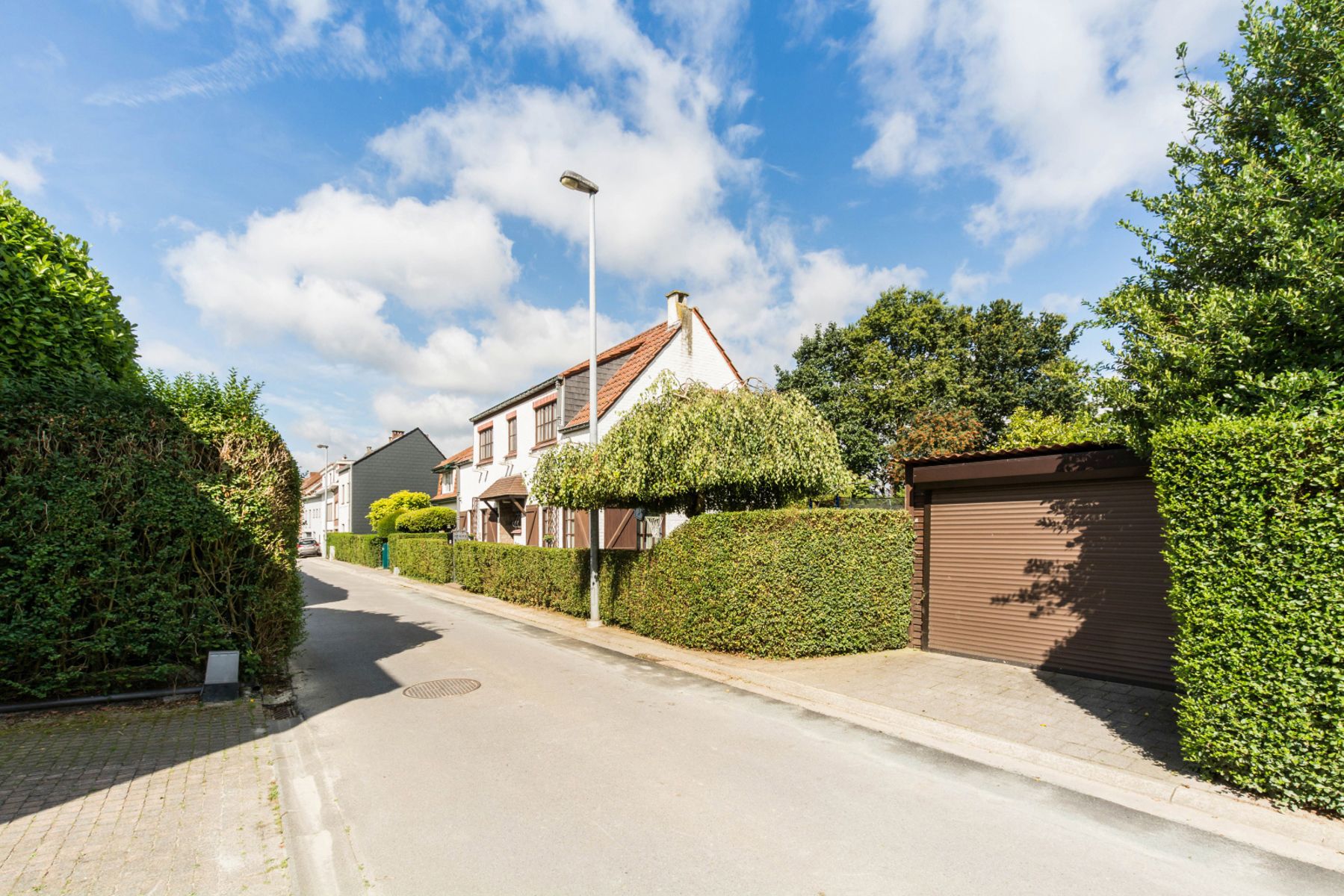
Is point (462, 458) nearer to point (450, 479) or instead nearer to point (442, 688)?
point (450, 479)

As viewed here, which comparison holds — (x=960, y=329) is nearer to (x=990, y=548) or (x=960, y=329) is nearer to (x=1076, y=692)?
(x=990, y=548)

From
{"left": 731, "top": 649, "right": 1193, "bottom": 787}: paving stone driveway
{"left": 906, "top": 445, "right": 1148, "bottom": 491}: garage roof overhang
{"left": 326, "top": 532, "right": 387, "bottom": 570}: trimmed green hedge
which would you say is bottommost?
{"left": 326, "top": 532, "right": 387, "bottom": 570}: trimmed green hedge

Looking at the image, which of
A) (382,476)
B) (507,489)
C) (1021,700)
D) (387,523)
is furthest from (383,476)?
(1021,700)

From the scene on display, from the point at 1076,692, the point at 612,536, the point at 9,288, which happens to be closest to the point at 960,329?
the point at 612,536

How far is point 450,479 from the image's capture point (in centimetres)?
3284

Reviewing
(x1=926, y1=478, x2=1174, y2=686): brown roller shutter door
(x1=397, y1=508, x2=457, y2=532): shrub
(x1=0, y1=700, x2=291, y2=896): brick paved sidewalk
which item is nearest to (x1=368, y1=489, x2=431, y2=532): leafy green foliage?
(x1=397, y1=508, x2=457, y2=532): shrub

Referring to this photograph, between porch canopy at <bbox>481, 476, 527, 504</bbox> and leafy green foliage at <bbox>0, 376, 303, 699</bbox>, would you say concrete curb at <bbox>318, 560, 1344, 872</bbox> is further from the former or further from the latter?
porch canopy at <bbox>481, 476, 527, 504</bbox>

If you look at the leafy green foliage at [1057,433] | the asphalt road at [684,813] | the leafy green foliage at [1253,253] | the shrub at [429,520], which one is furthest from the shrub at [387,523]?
the leafy green foliage at [1253,253]

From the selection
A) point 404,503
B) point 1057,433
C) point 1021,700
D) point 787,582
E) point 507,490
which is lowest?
point 1021,700

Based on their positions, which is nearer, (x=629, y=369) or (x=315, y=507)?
(x=629, y=369)

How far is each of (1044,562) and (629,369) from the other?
47.0ft

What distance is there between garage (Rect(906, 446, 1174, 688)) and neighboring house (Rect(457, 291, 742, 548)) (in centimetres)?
935

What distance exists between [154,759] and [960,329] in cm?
3358

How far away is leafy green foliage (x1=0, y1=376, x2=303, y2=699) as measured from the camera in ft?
21.9
